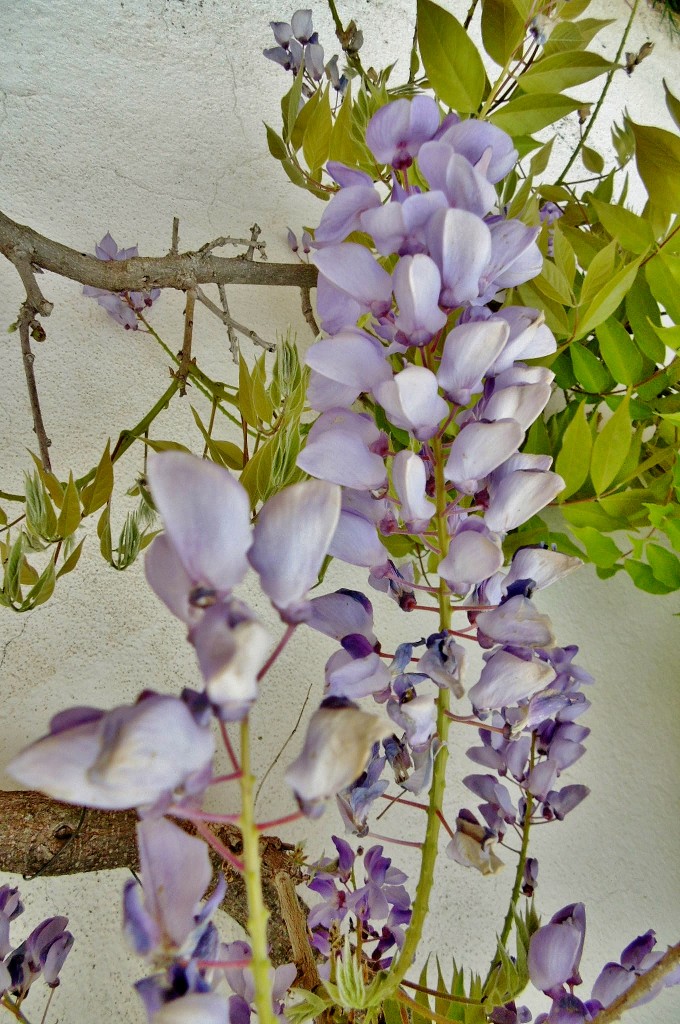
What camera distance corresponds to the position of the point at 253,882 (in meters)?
0.19

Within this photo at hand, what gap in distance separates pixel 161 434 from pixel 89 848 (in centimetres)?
30

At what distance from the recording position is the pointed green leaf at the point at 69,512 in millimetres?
362

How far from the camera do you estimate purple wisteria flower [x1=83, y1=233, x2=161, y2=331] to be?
60cm

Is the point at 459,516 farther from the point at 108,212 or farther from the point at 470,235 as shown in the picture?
the point at 108,212

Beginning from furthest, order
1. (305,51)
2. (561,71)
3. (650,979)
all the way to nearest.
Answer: (305,51)
(561,71)
(650,979)

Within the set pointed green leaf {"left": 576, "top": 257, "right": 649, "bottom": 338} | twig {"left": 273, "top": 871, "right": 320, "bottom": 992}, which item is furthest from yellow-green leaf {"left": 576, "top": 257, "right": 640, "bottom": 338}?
twig {"left": 273, "top": 871, "right": 320, "bottom": 992}

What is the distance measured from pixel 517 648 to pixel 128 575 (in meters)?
0.36

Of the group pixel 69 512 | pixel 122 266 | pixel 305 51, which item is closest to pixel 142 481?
pixel 69 512

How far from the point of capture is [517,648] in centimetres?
28

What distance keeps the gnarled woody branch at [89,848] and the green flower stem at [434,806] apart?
0.17 meters

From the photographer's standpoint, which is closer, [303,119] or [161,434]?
[303,119]

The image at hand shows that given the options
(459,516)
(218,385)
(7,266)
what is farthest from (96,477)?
(7,266)

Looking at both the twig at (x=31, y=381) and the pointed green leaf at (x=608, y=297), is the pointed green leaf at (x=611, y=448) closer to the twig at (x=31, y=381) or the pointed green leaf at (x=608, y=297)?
the pointed green leaf at (x=608, y=297)

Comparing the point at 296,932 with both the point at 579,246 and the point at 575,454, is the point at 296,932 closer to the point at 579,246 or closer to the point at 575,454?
the point at 575,454
